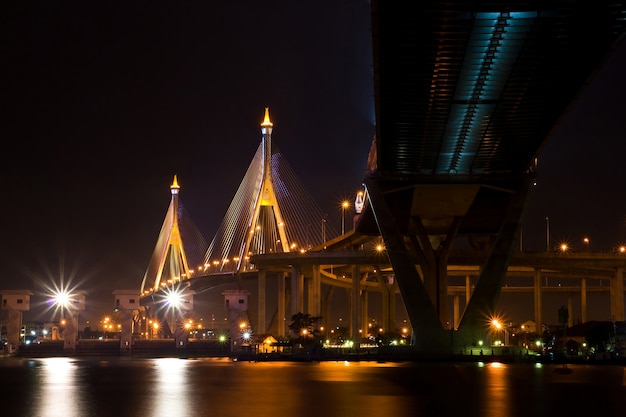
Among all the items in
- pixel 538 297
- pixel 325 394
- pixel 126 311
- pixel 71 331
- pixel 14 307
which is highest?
pixel 538 297

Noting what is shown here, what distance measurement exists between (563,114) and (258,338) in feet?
131

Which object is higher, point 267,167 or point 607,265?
point 267,167

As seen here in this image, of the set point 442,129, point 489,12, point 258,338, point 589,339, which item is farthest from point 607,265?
point 489,12

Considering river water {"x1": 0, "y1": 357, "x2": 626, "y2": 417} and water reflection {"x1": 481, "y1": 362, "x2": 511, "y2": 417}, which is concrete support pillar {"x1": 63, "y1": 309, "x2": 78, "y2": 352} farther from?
water reflection {"x1": 481, "y1": 362, "x2": 511, "y2": 417}

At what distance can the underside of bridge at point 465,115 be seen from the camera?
37.1 meters

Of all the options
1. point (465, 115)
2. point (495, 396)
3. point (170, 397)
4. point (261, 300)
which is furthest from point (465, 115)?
point (261, 300)

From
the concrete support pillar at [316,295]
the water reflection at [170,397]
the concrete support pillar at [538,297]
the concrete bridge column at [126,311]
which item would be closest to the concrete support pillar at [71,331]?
the concrete bridge column at [126,311]

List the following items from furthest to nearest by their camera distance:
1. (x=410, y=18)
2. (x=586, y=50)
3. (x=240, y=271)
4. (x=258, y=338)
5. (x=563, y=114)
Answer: (x=240, y=271), (x=258, y=338), (x=563, y=114), (x=586, y=50), (x=410, y=18)

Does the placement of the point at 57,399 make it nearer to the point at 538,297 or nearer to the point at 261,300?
the point at 261,300

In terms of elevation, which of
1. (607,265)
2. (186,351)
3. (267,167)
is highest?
(267,167)

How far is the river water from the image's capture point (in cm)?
2455

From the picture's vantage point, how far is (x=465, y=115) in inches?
1933

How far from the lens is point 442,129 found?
5097 centimetres

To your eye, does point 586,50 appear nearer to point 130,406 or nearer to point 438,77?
point 438,77
